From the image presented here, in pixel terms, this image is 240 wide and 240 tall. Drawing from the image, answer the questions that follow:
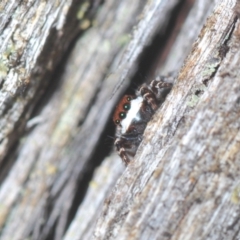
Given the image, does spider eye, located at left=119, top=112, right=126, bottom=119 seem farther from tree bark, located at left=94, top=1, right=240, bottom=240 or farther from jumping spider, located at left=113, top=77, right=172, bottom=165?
tree bark, located at left=94, top=1, right=240, bottom=240

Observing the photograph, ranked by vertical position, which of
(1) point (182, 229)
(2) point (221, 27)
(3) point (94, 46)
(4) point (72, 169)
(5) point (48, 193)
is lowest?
(5) point (48, 193)

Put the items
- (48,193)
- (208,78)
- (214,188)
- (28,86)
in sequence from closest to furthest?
(214,188)
(208,78)
(28,86)
(48,193)

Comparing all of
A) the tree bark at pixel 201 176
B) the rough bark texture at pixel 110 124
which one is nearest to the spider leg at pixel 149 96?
the rough bark texture at pixel 110 124

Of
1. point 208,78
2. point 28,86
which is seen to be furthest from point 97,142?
point 208,78

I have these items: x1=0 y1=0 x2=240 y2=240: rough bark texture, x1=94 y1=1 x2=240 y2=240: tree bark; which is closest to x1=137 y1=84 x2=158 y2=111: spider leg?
x1=0 y1=0 x2=240 y2=240: rough bark texture

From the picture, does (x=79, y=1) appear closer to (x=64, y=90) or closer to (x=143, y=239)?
(x=64, y=90)

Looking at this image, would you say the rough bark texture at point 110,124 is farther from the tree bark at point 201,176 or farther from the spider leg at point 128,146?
the spider leg at point 128,146
